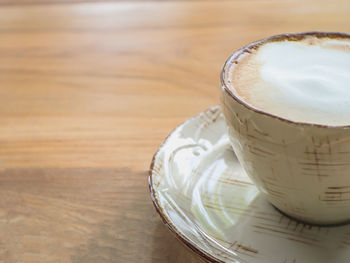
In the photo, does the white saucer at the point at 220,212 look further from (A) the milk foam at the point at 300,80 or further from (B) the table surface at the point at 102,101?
(A) the milk foam at the point at 300,80

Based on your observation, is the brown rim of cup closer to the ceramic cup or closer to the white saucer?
the ceramic cup

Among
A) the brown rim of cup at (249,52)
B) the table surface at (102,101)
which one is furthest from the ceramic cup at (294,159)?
the table surface at (102,101)

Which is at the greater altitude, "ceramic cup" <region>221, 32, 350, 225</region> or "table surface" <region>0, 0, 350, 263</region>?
"ceramic cup" <region>221, 32, 350, 225</region>

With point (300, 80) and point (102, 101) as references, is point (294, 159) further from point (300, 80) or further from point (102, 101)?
point (102, 101)

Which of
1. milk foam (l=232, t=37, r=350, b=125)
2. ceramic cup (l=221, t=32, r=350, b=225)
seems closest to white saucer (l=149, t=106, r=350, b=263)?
ceramic cup (l=221, t=32, r=350, b=225)

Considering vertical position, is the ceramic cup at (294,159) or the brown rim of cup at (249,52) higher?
the brown rim of cup at (249,52)

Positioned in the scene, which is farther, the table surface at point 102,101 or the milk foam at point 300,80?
the table surface at point 102,101
